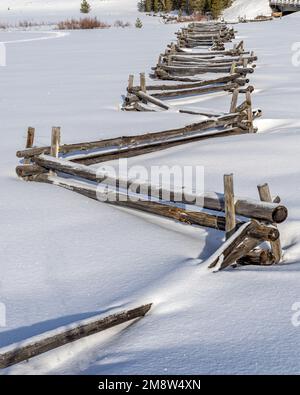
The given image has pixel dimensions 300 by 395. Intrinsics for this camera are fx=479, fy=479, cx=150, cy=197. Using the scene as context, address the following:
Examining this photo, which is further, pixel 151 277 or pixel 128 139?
pixel 128 139

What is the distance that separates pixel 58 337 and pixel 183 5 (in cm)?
6073

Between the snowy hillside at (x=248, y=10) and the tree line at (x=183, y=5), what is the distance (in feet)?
3.92

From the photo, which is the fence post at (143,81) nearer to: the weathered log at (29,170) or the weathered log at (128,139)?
the weathered log at (128,139)

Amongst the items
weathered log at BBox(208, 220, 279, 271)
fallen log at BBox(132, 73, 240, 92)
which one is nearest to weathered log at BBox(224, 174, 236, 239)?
weathered log at BBox(208, 220, 279, 271)

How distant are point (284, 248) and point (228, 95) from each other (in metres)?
8.33

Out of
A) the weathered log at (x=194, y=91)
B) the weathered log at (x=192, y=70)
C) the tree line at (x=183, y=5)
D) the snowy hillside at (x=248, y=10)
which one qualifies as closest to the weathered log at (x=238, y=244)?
the weathered log at (x=194, y=91)

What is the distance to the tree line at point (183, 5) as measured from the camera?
176 ft

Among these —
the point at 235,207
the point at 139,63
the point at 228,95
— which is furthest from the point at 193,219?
the point at 139,63

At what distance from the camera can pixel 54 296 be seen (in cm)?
340

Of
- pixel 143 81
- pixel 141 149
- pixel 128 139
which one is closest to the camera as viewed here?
pixel 141 149

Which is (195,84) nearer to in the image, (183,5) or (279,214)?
(279,214)

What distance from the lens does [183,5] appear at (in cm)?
5825

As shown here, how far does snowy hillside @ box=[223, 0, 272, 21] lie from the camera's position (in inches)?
1914

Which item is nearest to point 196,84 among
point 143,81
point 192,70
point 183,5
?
point 143,81
